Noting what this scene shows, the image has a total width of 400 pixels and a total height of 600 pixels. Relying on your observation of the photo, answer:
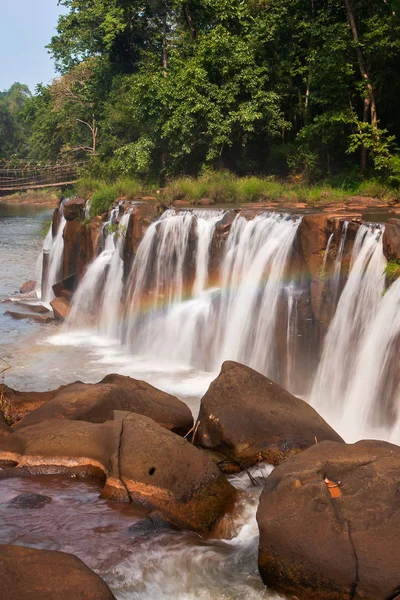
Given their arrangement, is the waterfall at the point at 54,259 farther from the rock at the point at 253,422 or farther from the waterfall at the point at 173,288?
the rock at the point at 253,422

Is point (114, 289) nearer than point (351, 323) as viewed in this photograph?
No

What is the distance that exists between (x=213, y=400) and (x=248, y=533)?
239 centimetres

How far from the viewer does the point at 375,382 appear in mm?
11500

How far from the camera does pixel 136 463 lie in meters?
8.09

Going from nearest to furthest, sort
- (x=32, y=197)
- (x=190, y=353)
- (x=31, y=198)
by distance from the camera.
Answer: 1. (x=190, y=353)
2. (x=31, y=198)
3. (x=32, y=197)

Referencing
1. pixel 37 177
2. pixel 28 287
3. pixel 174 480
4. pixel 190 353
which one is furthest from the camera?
pixel 37 177

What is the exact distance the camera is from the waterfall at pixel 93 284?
20.3 metres

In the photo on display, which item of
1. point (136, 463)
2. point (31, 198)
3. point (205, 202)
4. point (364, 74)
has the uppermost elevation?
point (364, 74)

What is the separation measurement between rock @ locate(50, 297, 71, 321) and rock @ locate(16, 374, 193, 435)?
1016 centimetres

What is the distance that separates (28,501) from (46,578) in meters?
2.55

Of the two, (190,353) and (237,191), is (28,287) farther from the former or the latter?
(190,353)

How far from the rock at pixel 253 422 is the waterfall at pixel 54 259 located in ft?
50.0

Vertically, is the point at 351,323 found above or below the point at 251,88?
below

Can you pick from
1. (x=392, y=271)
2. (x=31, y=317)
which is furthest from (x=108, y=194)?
(x=392, y=271)
